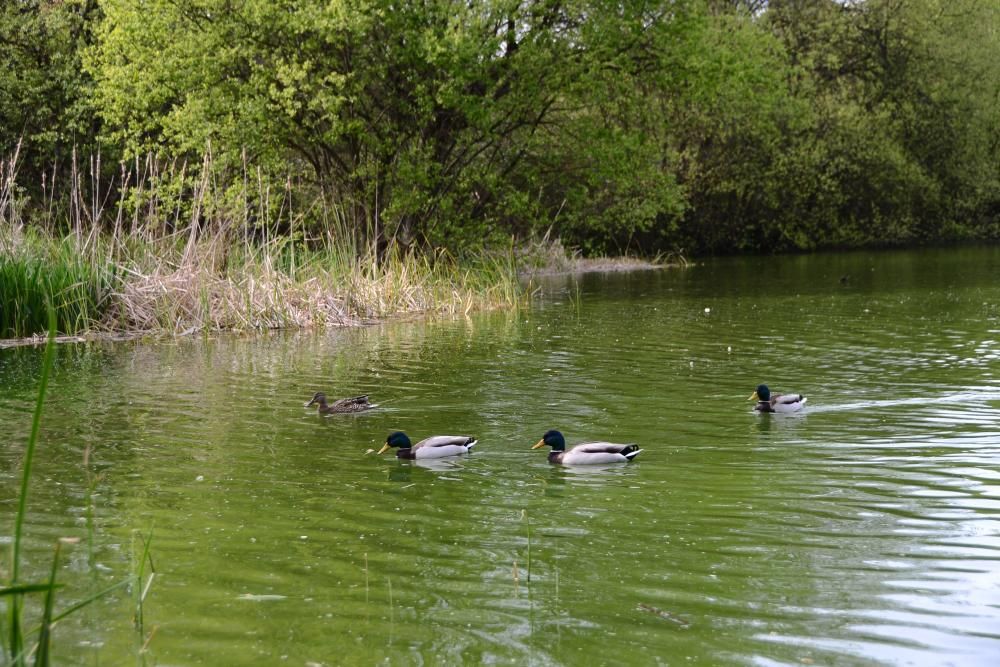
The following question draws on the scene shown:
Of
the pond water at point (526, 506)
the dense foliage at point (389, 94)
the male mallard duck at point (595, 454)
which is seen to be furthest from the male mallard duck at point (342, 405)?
the dense foliage at point (389, 94)

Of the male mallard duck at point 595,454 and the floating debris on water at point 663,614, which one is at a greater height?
the male mallard duck at point 595,454

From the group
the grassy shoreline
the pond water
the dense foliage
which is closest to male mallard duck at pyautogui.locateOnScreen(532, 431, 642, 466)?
the pond water

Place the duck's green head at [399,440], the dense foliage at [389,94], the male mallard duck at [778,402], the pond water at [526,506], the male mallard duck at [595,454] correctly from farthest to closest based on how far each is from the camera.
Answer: the dense foliage at [389,94]
the male mallard duck at [778,402]
the duck's green head at [399,440]
the male mallard duck at [595,454]
the pond water at [526,506]

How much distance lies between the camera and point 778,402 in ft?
37.6

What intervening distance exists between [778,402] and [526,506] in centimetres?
407

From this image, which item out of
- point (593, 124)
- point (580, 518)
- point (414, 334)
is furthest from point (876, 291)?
point (580, 518)

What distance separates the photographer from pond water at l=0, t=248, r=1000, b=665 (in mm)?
5613

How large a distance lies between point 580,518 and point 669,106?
32.2 m

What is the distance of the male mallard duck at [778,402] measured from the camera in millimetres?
11453

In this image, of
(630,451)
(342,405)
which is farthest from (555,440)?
(342,405)

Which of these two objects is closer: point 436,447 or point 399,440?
point 436,447

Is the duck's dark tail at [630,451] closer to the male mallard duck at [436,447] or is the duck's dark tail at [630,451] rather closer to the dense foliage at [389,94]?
the male mallard duck at [436,447]

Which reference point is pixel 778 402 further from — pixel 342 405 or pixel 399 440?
pixel 342 405

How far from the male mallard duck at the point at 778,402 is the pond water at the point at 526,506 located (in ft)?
0.54
